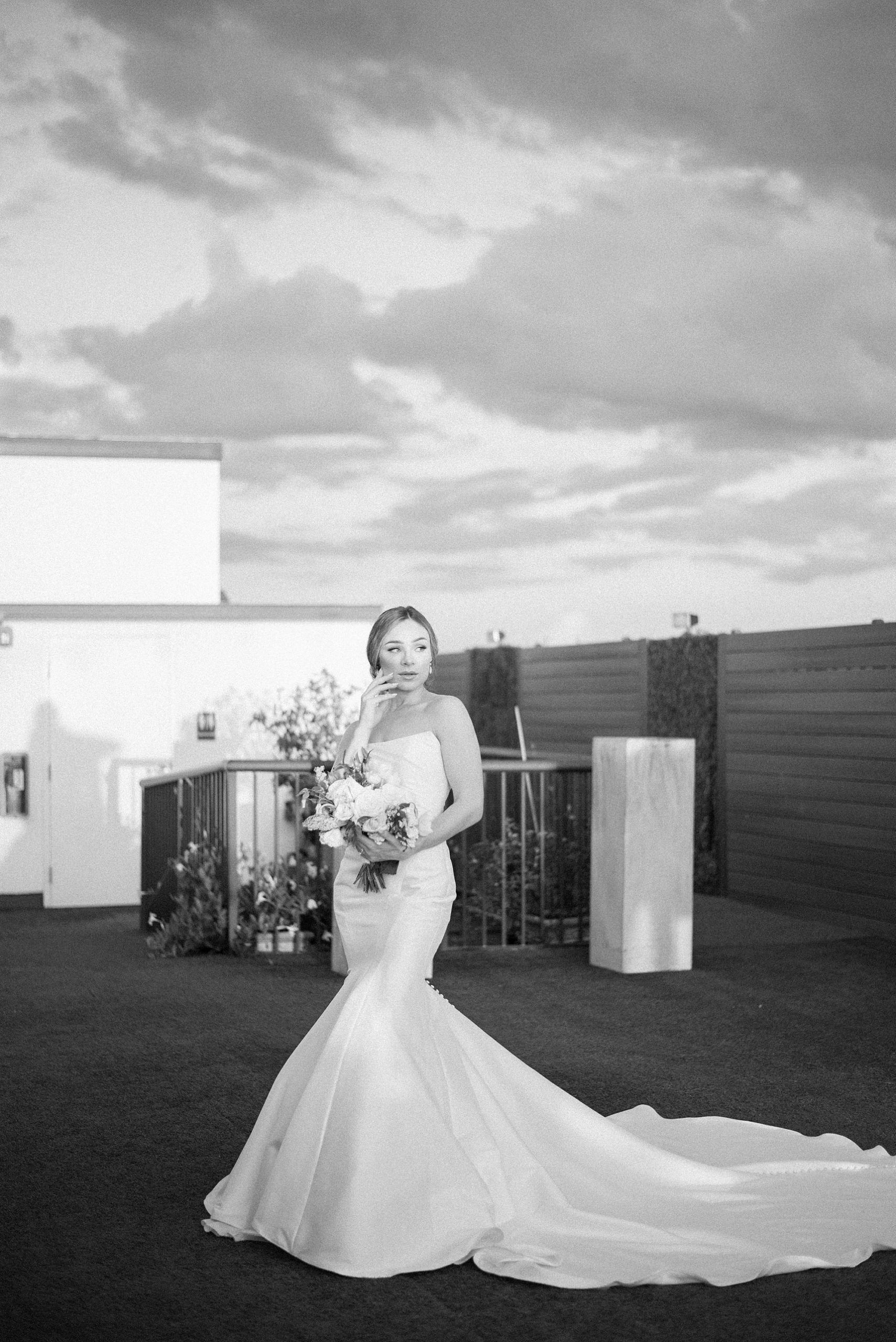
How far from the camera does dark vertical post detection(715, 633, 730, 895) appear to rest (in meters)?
14.1

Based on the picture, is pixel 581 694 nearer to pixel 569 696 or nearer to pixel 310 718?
pixel 569 696

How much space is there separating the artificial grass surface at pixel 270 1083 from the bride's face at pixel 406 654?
1.88m

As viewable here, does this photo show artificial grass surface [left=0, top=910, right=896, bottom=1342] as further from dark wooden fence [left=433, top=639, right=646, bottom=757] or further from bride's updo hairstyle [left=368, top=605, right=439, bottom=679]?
dark wooden fence [left=433, top=639, right=646, bottom=757]

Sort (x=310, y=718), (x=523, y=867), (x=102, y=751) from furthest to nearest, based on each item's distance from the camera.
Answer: (x=102, y=751), (x=310, y=718), (x=523, y=867)

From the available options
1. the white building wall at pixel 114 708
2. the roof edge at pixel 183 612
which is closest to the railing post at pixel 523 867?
the white building wall at pixel 114 708

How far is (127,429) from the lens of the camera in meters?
20.6

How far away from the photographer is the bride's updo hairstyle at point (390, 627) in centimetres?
509

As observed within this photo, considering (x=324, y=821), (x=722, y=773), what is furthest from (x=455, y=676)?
(x=324, y=821)

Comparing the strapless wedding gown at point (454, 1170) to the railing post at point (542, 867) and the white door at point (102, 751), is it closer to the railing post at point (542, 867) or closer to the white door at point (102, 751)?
the railing post at point (542, 867)

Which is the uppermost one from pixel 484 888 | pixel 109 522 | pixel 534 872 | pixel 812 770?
pixel 109 522

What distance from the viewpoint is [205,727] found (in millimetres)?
14836

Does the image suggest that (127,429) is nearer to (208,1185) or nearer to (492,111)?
(492,111)

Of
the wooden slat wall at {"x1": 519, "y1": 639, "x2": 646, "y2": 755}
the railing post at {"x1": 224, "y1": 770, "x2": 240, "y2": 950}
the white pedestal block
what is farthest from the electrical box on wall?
the white pedestal block

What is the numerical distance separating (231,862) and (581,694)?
707 centimetres
